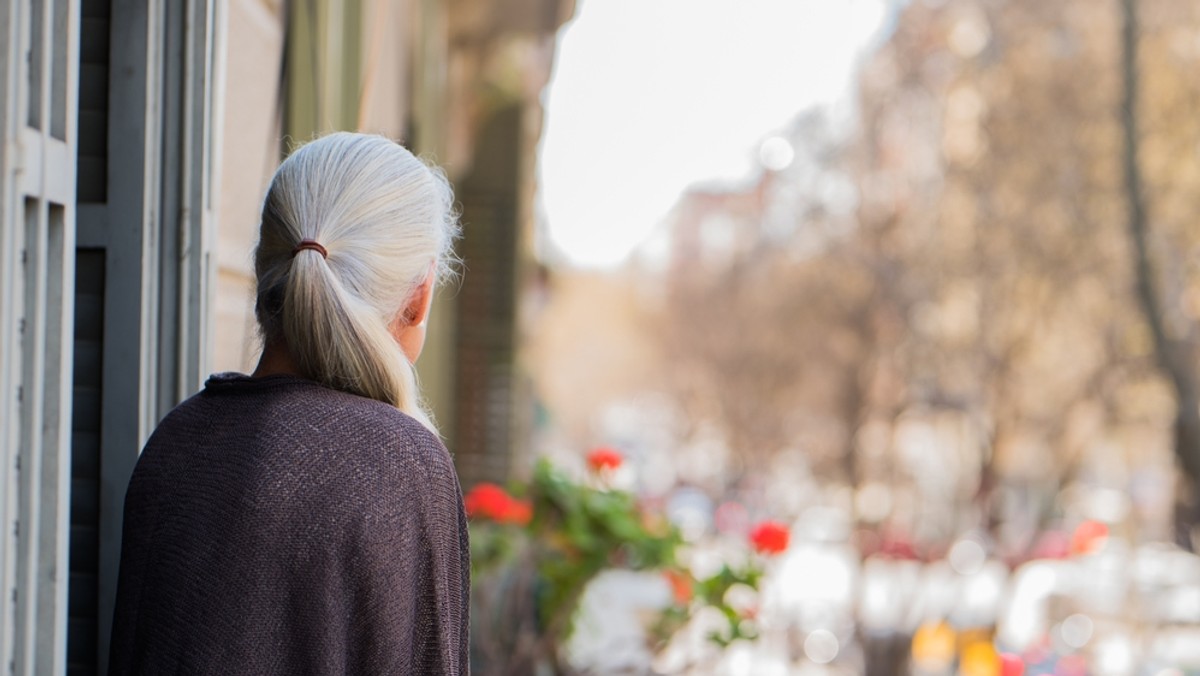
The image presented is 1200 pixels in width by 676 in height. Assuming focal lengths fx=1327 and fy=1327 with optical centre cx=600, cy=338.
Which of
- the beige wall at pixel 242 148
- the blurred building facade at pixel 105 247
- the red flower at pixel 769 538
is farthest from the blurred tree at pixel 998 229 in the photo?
the blurred building facade at pixel 105 247

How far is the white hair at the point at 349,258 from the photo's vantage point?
1.55 meters

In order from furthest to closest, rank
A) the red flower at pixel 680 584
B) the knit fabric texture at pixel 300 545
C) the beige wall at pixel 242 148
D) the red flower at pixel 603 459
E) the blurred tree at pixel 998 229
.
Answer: the blurred tree at pixel 998 229, the red flower at pixel 603 459, the red flower at pixel 680 584, the beige wall at pixel 242 148, the knit fabric texture at pixel 300 545

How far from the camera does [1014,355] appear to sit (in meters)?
15.0

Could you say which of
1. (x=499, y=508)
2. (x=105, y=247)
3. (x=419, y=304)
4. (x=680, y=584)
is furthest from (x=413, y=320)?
(x=680, y=584)

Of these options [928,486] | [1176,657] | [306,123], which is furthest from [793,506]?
[306,123]

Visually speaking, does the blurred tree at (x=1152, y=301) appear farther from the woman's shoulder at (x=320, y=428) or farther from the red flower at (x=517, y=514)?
the woman's shoulder at (x=320, y=428)

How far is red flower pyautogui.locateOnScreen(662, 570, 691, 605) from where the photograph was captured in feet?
15.5

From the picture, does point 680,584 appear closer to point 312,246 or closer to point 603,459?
point 603,459

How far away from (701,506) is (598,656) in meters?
29.1

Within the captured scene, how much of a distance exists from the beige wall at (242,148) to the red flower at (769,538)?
2399 millimetres

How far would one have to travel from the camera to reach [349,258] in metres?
1.57

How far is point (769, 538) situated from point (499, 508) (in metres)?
0.97

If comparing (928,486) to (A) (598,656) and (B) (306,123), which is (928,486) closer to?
(A) (598,656)

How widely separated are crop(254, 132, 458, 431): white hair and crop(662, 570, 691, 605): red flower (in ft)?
10.5
